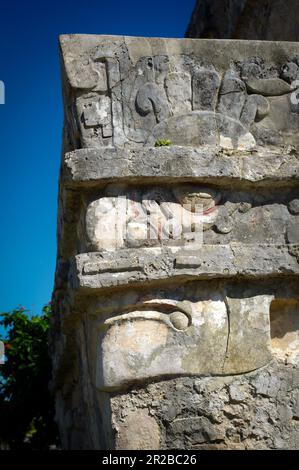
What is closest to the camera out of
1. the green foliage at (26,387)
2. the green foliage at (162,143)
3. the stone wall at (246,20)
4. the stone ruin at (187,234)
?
the stone ruin at (187,234)

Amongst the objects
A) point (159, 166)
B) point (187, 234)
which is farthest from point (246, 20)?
point (187, 234)

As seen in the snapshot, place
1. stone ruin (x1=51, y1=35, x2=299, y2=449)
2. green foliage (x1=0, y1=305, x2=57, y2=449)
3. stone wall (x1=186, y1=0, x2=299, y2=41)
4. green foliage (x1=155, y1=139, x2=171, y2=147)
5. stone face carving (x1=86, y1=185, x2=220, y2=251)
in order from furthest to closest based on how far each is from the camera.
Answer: green foliage (x1=0, y1=305, x2=57, y2=449), stone wall (x1=186, y1=0, x2=299, y2=41), green foliage (x1=155, y1=139, x2=171, y2=147), stone face carving (x1=86, y1=185, x2=220, y2=251), stone ruin (x1=51, y1=35, x2=299, y2=449)

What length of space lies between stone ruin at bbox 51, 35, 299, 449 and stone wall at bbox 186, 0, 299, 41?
1.73m

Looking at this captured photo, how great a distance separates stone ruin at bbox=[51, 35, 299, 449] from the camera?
11.2 feet

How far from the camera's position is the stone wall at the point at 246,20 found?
18.0ft

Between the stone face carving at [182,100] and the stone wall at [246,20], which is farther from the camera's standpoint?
the stone wall at [246,20]

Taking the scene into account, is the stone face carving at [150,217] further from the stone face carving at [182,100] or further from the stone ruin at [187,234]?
the stone face carving at [182,100]

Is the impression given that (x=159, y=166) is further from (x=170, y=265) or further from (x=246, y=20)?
(x=246, y=20)

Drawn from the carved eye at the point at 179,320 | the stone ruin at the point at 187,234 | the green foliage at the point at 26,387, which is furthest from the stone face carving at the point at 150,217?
the green foliage at the point at 26,387

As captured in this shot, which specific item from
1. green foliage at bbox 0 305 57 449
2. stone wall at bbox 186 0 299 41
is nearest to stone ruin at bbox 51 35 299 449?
stone wall at bbox 186 0 299 41

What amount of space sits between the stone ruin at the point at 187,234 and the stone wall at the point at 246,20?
173 centimetres

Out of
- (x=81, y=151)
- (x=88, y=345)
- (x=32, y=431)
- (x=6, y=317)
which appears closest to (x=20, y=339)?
(x=6, y=317)

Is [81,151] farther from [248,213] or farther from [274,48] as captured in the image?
[274,48]

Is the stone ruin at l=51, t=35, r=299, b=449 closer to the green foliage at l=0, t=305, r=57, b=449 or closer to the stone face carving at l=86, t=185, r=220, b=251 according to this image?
the stone face carving at l=86, t=185, r=220, b=251
